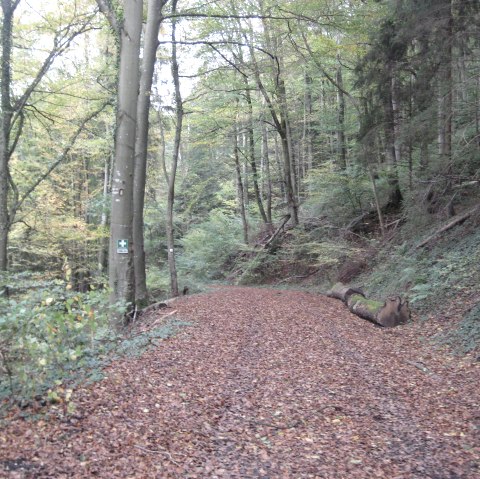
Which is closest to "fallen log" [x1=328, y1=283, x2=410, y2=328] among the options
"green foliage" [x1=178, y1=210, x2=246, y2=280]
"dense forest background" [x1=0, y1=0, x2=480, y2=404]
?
"dense forest background" [x1=0, y1=0, x2=480, y2=404]

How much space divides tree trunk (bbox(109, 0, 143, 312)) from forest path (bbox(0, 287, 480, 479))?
2.02m

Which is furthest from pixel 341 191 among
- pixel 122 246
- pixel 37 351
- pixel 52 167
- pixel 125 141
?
pixel 37 351

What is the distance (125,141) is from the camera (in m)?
7.75

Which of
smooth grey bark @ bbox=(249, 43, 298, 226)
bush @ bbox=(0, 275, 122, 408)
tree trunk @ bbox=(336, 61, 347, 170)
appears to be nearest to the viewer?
bush @ bbox=(0, 275, 122, 408)

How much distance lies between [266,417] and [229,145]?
62.4ft

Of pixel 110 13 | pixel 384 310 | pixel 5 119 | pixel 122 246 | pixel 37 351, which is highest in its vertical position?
pixel 110 13

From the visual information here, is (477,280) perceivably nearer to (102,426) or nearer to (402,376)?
(402,376)

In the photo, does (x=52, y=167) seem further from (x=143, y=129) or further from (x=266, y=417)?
(x=266, y=417)

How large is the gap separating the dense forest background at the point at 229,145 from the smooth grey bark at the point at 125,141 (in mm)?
27

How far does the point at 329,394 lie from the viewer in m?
4.91

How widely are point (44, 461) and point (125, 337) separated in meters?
4.04

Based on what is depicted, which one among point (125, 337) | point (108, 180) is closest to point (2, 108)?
point (125, 337)

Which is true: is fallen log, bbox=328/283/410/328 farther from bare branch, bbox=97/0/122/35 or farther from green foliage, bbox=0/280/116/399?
bare branch, bbox=97/0/122/35

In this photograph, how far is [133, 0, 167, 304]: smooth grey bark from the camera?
9.08 m
